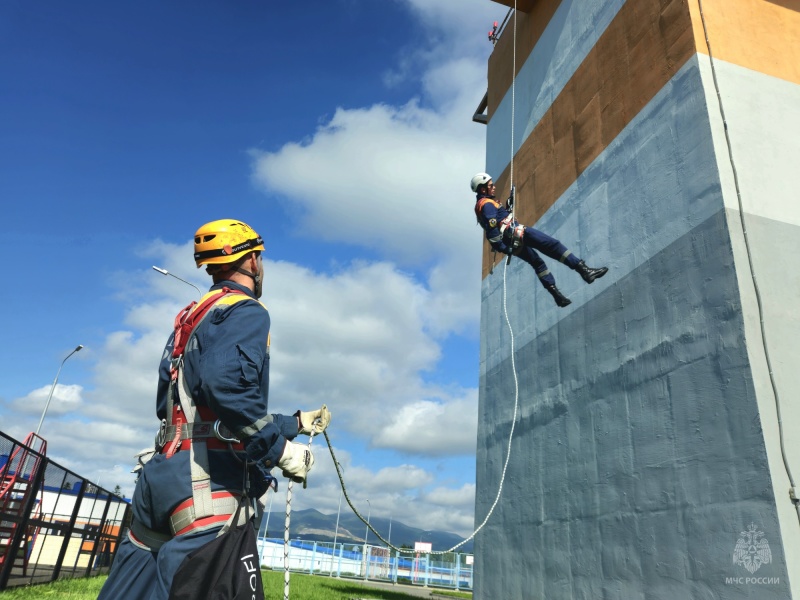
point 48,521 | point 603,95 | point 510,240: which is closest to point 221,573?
point 510,240

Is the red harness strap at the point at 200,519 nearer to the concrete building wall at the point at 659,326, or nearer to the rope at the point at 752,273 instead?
the concrete building wall at the point at 659,326

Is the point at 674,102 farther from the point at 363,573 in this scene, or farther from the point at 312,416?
the point at 363,573

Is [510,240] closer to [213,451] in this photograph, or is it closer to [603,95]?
[603,95]

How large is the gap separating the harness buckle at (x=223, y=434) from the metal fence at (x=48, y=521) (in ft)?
19.2

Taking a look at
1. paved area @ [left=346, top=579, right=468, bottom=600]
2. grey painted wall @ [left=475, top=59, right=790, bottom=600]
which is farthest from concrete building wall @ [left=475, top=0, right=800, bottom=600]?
paved area @ [left=346, top=579, right=468, bottom=600]

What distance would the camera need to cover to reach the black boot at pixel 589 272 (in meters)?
6.67

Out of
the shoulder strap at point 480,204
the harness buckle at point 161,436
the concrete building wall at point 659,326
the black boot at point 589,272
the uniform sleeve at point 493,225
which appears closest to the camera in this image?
the harness buckle at point 161,436

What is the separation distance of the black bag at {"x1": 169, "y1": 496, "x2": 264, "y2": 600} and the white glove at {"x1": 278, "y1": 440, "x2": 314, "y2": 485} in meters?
0.31

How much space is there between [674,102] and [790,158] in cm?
127

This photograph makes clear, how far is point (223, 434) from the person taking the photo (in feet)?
7.68

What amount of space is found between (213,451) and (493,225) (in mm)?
5837

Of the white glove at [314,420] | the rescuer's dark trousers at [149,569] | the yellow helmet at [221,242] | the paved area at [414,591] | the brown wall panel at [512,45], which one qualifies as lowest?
the paved area at [414,591]

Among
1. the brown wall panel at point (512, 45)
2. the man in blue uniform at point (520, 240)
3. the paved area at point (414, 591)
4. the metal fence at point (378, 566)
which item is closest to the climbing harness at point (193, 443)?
the man in blue uniform at point (520, 240)

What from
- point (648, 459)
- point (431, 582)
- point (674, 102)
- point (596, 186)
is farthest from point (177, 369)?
point (431, 582)
